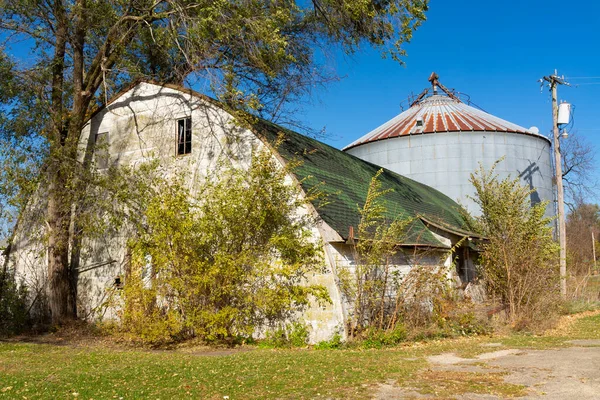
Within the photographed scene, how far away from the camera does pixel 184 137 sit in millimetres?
15422

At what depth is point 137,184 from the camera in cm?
1430

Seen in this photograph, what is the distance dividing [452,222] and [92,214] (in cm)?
1356

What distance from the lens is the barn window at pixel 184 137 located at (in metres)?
15.4

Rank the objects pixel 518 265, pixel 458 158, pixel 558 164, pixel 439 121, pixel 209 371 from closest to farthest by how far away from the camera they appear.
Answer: pixel 209 371, pixel 518 265, pixel 558 164, pixel 458 158, pixel 439 121

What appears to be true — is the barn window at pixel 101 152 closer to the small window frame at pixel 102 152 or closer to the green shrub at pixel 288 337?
the small window frame at pixel 102 152

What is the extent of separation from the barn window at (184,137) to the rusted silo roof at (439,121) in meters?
17.2

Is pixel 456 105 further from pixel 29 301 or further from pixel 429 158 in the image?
pixel 29 301

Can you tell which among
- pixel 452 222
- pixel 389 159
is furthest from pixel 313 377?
pixel 389 159

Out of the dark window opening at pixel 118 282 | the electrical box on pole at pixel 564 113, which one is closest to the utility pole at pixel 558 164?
the electrical box on pole at pixel 564 113

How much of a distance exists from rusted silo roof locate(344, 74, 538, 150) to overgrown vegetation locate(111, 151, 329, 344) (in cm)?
1870

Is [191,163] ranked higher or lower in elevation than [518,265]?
higher

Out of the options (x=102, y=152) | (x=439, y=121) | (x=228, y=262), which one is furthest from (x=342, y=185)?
(x=439, y=121)

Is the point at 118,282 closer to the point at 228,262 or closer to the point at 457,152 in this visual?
the point at 228,262

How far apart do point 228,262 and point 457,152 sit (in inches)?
796
